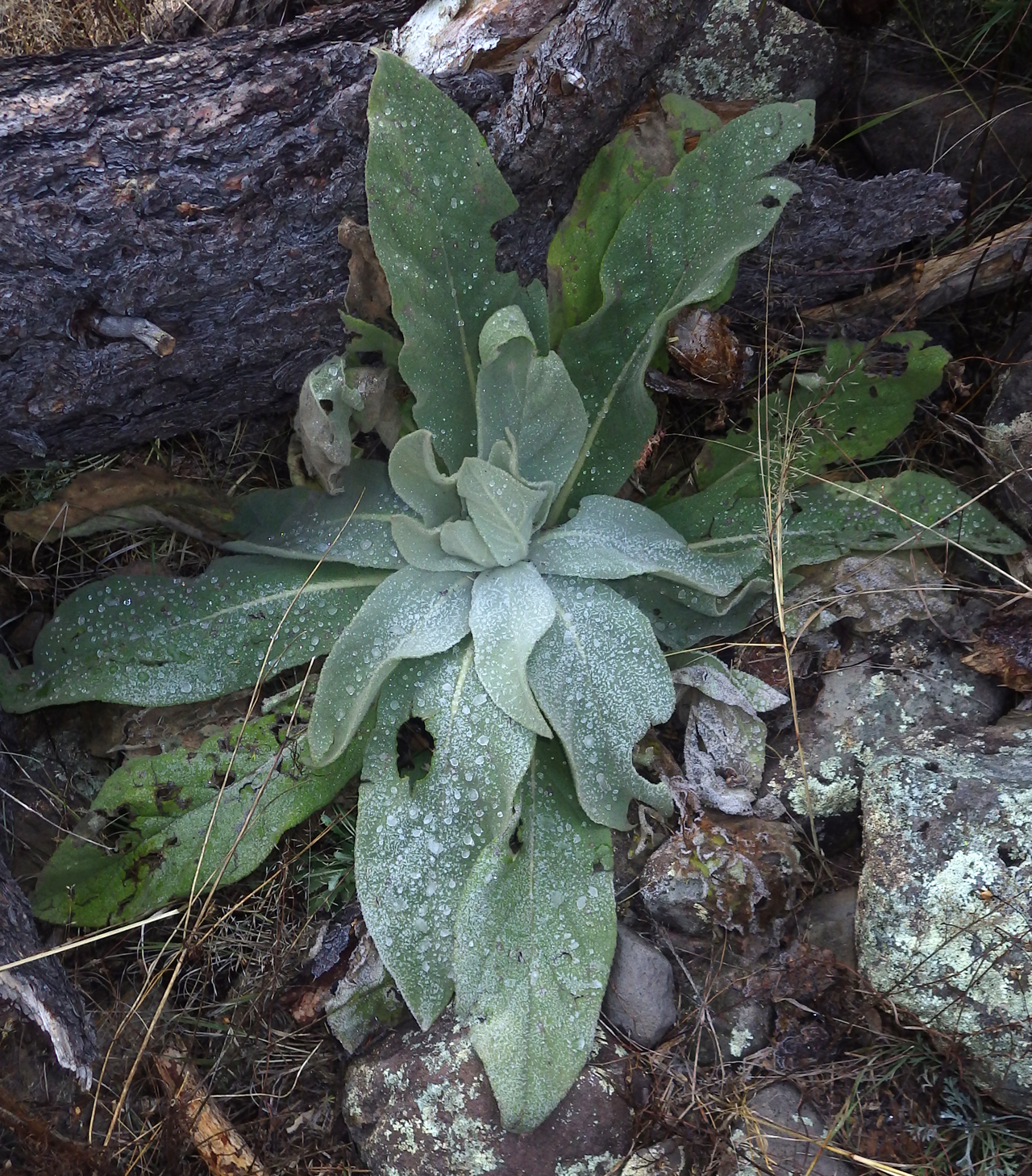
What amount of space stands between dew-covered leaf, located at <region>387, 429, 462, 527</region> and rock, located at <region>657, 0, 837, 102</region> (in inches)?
39.1

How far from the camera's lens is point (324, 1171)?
171 cm

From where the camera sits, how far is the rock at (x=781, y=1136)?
1.56 m

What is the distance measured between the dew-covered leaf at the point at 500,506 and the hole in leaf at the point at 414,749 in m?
0.39

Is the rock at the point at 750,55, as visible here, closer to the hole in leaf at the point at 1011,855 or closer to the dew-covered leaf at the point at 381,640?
the dew-covered leaf at the point at 381,640

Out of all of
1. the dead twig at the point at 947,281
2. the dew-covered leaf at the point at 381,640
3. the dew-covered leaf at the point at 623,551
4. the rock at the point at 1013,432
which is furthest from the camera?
the dead twig at the point at 947,281

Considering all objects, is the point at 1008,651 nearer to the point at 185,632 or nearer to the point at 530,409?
the point at 530,409

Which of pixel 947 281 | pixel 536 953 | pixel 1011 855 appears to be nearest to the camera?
pixel 1011 855

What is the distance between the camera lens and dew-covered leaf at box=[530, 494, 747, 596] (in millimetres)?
1760

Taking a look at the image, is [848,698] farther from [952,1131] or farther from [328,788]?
[328,788]

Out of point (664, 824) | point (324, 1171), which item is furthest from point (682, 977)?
point (324, 1171)

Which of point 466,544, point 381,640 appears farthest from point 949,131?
point 381,640

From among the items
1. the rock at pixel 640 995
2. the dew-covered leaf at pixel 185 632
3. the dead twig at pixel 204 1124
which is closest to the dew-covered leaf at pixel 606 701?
the rock at pixel 640 995

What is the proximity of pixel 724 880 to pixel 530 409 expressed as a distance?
0.97m

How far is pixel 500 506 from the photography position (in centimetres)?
167
